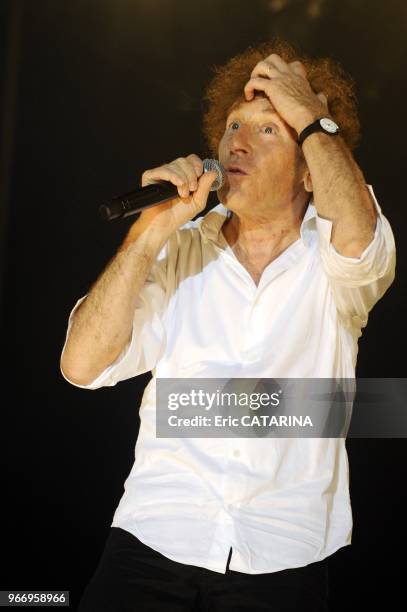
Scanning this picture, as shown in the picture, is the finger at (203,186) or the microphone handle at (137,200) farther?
the finger at (203,186)

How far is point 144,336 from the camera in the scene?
1.86 metres

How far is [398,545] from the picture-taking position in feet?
8.11

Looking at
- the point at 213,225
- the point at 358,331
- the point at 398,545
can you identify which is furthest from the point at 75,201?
the point at 398,545

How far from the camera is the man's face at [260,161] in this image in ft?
6.55

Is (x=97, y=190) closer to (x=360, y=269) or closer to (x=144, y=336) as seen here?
(x=144, y=336)

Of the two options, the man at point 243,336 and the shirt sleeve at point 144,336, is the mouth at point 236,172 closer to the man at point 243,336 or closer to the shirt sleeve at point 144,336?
the man at point 243,336

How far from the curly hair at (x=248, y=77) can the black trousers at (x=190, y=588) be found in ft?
4.32

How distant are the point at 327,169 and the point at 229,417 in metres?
0.61

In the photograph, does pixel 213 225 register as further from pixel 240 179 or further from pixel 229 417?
pixel 229 417

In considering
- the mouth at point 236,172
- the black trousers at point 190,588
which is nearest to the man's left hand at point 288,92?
the mouth at point 236,172

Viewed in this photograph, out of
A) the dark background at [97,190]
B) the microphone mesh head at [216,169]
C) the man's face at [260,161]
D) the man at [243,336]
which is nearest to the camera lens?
the man at [243,336]

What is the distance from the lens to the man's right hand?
1.73 m

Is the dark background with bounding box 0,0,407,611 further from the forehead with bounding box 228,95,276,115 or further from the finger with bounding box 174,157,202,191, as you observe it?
the finger with bounding box 174,157,202,191

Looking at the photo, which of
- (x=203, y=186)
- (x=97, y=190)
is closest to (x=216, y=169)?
(x=203, y=186)
